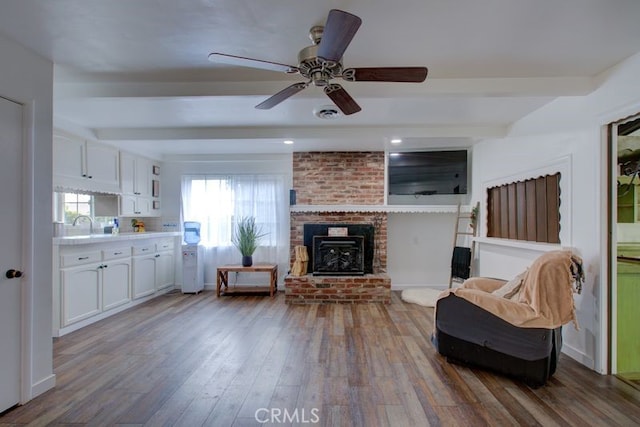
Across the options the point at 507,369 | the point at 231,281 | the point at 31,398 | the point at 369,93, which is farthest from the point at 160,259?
the point at 507,369

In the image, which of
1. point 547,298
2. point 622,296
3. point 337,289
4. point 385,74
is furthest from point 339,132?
point 622,296

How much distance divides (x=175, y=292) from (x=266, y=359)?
3.28m

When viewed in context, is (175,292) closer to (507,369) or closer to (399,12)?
(507,369)

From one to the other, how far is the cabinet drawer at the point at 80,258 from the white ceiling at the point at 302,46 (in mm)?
1557

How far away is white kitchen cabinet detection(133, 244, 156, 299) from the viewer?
15.4 ft

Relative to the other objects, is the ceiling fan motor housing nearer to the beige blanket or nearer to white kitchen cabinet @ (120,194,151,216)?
the beige blanket

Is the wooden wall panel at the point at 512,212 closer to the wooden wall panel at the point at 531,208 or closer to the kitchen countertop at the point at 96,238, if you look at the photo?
the wooden wall panel at the point at 531,208

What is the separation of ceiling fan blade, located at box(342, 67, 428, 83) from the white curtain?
147 inches

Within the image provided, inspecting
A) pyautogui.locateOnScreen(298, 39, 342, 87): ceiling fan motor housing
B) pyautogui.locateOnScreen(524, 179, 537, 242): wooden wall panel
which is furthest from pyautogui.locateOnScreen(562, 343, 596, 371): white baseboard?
pyautogui.locateOnScreen(298, 39, 342, 87): ceiling fan motor housing

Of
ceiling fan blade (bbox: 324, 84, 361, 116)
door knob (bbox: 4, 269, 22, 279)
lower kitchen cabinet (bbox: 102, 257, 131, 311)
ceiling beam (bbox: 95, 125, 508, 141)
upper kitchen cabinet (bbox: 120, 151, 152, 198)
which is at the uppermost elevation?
ceiling beam (bbox: 95, 125, 508, 141)

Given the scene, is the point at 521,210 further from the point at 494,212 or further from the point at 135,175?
the point at 135,175

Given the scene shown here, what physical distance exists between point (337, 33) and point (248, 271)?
4.27 metres

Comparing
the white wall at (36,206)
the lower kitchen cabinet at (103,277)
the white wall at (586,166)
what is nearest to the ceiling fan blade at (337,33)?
the white wall at (36,206)

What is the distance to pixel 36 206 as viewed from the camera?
2.34 metres
